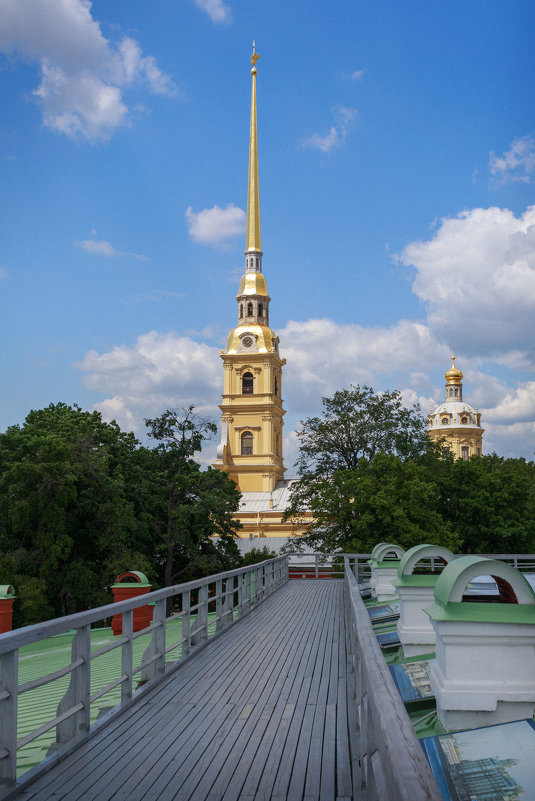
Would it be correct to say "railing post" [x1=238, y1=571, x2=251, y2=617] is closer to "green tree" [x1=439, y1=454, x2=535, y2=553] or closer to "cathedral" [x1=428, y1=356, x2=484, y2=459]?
"green tree" [x1=439, y1=454, x2=535, y2=553]

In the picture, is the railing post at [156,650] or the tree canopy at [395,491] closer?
the railing post at [156,650]

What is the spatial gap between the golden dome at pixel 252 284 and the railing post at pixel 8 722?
2860 inches

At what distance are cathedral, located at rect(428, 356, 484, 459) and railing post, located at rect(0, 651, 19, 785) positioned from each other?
330 feet

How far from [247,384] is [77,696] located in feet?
220

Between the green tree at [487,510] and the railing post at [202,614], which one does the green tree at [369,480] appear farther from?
the railing post at [202,614]

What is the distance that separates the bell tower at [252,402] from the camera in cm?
7031

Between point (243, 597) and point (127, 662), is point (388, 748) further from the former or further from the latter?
point (243, 597)

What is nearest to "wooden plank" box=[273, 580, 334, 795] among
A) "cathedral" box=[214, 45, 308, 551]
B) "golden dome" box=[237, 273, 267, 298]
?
"cathedral" box=[214, 45, 308, 551]

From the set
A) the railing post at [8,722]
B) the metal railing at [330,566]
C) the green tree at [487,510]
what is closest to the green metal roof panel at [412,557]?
the railing post at [8,722]

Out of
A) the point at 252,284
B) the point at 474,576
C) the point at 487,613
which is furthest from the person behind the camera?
the point at 252,284

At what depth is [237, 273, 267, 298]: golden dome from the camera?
76938 mm

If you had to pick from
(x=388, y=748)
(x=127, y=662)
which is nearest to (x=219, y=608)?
(x=127, y=662)

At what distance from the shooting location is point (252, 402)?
71.5 m

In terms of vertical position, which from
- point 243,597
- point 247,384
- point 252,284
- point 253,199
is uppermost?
point 253,199
